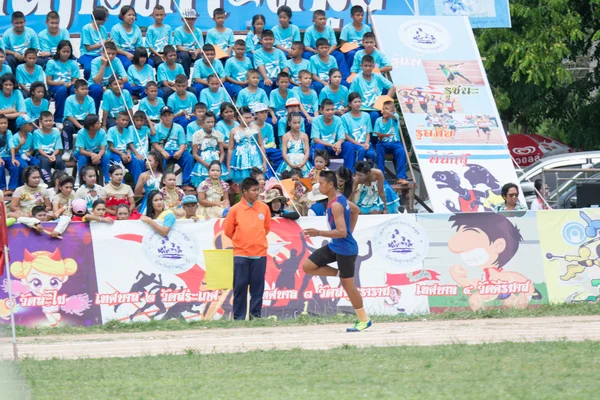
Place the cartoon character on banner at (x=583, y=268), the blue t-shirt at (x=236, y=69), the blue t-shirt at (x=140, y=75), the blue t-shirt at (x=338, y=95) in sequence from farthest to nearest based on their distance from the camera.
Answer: the blue t-shirt at (x=236, y=69), the blue t-shirt at (x=338, y=95), the blue t-shirt at (x=140, y=75), the cartoon character on banner at (x=583, y=268)

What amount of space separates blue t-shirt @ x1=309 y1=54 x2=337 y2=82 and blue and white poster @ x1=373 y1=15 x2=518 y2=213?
104 cm

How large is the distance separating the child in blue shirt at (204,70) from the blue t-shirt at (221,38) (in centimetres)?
77

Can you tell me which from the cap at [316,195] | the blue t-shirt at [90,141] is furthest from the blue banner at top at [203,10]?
the cap at [316,195]

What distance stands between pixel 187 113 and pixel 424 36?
507cm

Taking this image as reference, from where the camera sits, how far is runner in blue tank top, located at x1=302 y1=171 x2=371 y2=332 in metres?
12.3

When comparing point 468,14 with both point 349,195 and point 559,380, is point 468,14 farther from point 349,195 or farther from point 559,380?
point 559,380

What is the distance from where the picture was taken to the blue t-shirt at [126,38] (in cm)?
1962

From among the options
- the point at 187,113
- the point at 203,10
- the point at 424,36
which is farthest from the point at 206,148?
the point at 424,36

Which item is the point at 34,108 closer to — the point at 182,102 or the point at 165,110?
the point at 165,110

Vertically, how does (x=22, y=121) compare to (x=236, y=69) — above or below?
below

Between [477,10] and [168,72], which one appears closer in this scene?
[168,72]

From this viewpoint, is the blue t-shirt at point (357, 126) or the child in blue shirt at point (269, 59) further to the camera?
the child in blue shirt at point (269, 59)

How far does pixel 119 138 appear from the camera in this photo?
17.5 metres

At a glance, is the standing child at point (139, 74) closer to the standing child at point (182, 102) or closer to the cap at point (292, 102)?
the standing child at point (182, 102)
